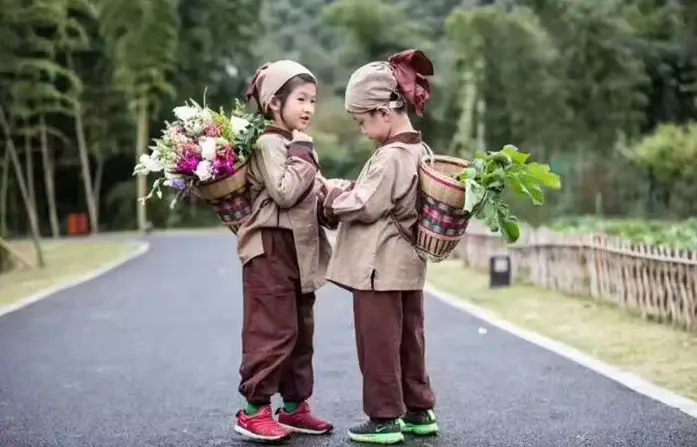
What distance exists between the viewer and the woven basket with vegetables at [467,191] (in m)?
4.14

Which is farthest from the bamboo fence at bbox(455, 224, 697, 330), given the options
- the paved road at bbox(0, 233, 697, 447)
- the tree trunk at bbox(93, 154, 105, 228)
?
the tree trunk at bbox(93, 154, 105, 228)

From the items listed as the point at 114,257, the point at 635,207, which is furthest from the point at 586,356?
the point at 635,207

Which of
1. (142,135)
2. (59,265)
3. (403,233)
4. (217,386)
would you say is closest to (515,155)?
(403,233)

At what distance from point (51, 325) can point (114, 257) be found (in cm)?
1072

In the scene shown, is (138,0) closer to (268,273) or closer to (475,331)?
(475,331)

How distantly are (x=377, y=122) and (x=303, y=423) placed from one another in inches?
52.0

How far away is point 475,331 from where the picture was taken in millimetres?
8719

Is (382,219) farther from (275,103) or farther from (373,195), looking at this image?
(275,103)

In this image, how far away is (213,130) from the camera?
14.4ft

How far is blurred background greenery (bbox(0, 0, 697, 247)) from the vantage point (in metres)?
30.5

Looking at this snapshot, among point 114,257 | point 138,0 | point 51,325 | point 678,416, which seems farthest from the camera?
point 138,0

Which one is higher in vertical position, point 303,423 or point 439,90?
point 439,90

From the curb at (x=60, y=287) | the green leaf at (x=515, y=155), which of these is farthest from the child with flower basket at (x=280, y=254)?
the curb at (x=60, y=287)

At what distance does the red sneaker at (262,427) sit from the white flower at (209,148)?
107cm
